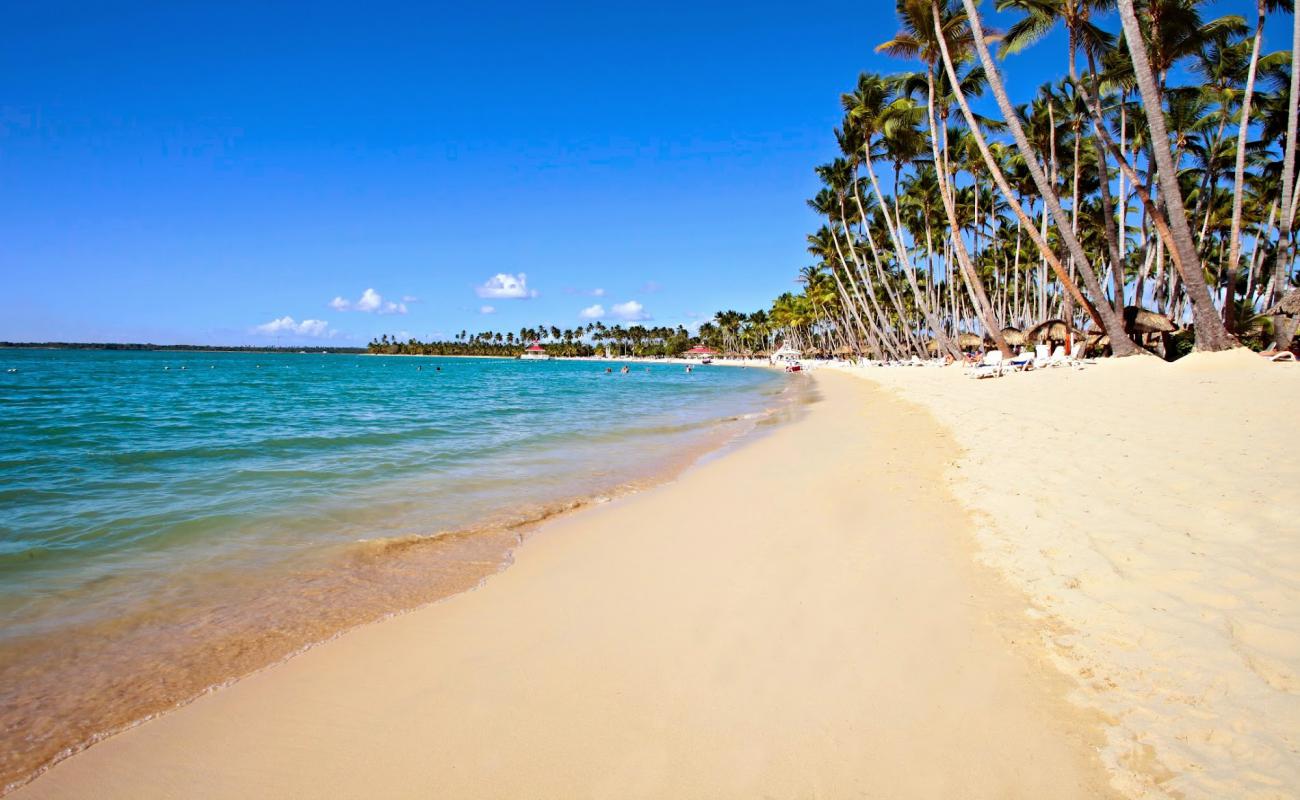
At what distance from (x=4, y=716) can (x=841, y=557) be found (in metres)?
5.53

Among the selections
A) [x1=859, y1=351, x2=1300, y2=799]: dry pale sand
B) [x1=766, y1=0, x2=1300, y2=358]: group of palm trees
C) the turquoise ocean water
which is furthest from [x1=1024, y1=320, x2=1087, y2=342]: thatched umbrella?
the turquoise ocean water

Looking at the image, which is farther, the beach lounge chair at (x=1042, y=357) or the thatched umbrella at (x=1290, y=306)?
the beach lounge chair at (x=1042, y=357)

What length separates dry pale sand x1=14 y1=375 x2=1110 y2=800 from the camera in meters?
2.50

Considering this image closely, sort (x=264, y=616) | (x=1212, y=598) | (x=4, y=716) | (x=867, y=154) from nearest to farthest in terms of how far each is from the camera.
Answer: (x=4, y=716)
(x=1212, y=598)
(x=264, y=616)
(x=867, y=154)

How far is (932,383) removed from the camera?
23031 mm

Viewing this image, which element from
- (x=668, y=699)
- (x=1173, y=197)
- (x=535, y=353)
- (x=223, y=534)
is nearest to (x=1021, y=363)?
(x=1173, y=197)

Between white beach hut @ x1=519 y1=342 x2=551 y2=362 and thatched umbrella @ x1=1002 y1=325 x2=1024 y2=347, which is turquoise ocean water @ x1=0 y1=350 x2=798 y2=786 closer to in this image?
thatched umbrella @ x1=1002 y1=325 x2=1024 y2=347

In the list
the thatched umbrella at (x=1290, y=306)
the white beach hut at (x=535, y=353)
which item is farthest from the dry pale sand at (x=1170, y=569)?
the white beach hut at (x=535, y=353)

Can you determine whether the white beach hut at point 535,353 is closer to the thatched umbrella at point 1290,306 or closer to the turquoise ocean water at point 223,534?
the turquoise ocean water at point 223,534

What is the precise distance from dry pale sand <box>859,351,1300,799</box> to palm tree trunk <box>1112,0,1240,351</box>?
304 inches

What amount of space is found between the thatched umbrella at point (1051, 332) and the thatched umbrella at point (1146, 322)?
374 cm

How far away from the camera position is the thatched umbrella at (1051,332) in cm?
2478

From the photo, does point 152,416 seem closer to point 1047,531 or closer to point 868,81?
point 1047,531

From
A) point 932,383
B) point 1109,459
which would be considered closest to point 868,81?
point 932,383
